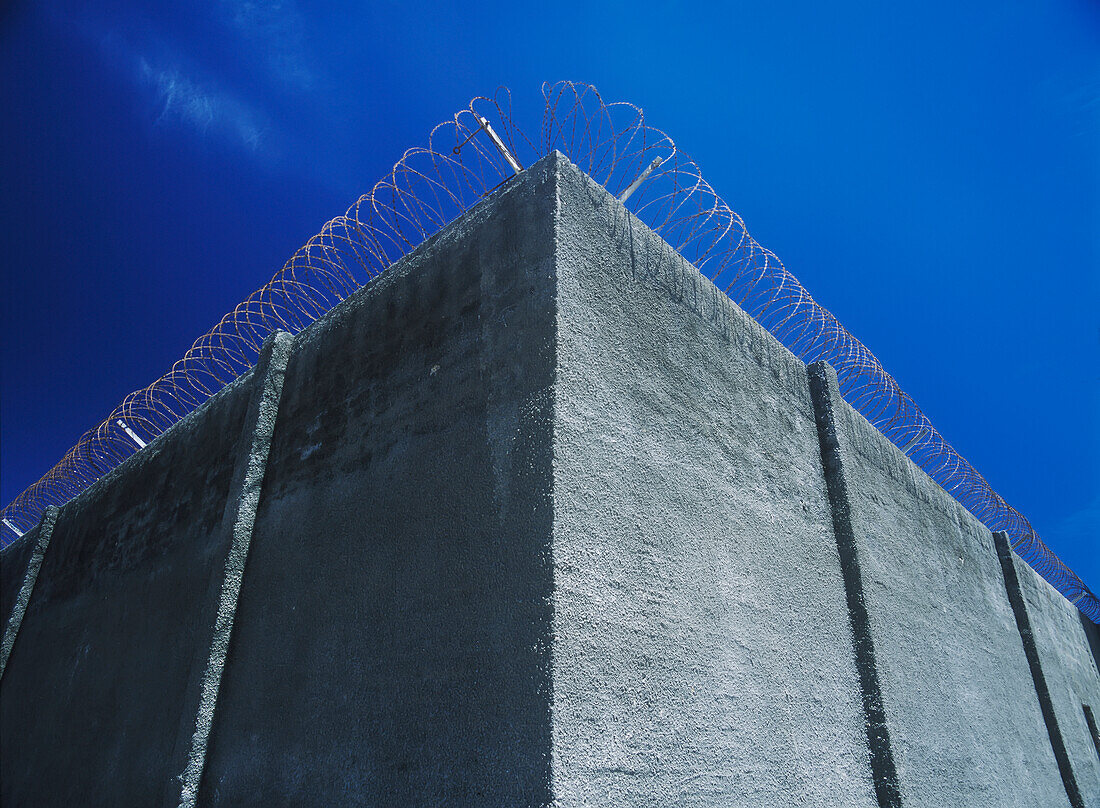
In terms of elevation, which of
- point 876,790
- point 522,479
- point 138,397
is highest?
point 138,397

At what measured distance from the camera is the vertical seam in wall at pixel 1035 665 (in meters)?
7.59

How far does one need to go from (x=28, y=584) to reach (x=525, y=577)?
7.36 metres

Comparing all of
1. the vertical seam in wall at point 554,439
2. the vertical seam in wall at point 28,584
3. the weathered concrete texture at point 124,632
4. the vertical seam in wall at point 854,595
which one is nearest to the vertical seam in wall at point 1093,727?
the vertical seam in wall at point 854,595

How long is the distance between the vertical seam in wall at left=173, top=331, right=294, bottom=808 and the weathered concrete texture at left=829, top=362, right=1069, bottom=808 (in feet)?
→ 13.8

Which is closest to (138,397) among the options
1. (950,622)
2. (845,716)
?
(845,716)

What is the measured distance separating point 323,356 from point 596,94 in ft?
8.36

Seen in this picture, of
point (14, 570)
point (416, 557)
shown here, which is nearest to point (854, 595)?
point (416, 557)

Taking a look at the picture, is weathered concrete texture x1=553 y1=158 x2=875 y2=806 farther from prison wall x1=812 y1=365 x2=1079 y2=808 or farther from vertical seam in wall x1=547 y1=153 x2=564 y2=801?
prison wall x1=812 y1=365 x2=1079 y2=808

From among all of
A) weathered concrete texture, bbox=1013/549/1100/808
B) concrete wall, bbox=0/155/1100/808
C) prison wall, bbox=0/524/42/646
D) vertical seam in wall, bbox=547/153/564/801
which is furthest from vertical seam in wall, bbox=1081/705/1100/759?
prison wall, bbox=0/524/42/646

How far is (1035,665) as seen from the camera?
8.01 m

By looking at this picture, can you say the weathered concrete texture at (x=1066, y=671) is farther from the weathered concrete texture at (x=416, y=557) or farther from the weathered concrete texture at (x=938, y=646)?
the weathered concrete texture at (x=416, y=557)

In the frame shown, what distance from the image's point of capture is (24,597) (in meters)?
7.56

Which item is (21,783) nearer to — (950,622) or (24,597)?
(24,597)

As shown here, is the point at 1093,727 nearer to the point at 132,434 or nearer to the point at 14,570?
the point at 132,434
